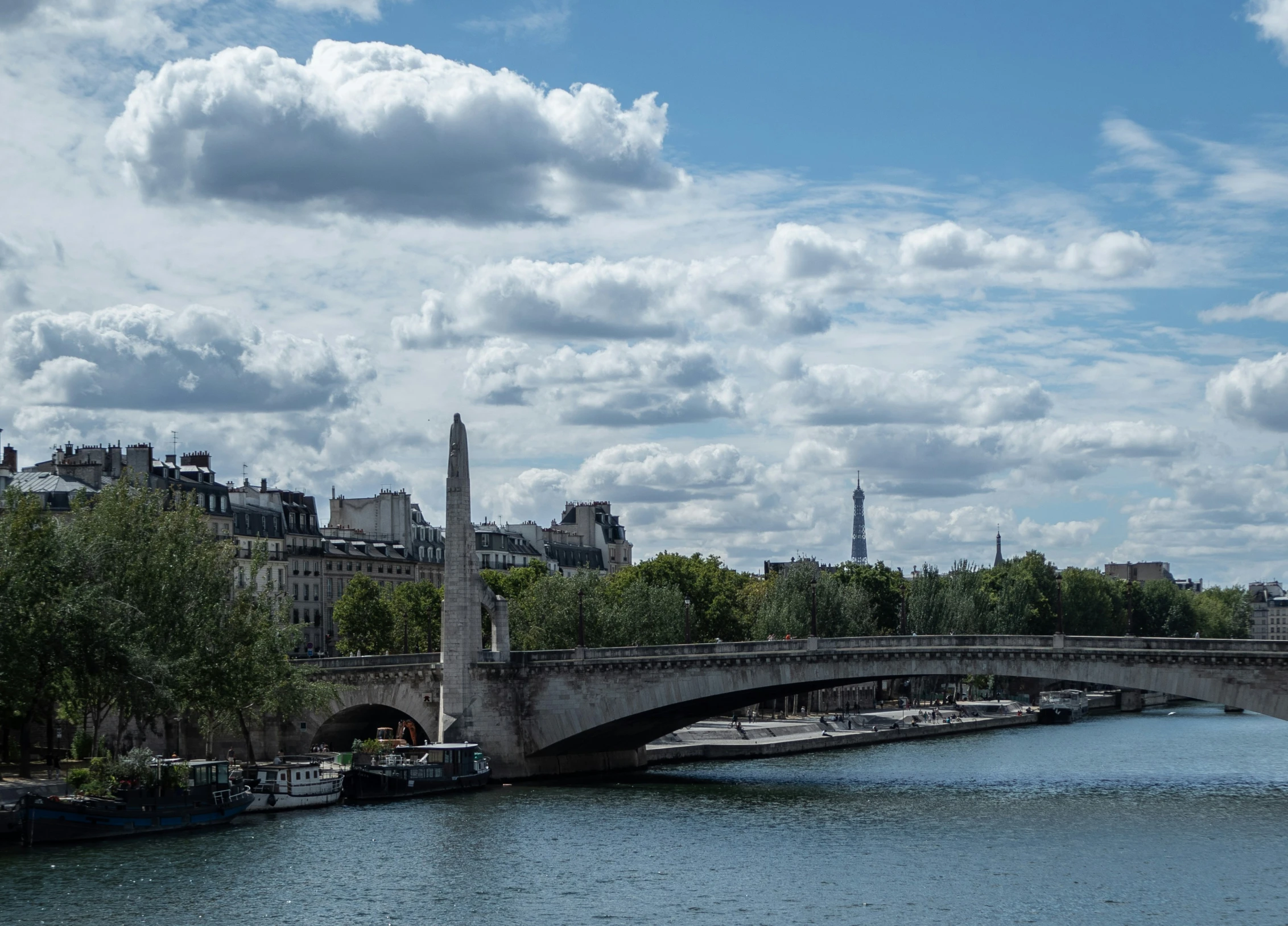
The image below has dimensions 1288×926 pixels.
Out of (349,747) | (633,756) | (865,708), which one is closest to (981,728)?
(865,708)

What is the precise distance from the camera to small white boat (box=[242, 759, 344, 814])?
211 ft

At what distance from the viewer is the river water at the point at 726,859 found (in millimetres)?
45500

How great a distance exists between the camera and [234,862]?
52281mm

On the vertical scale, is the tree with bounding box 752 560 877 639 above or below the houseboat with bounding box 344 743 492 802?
above

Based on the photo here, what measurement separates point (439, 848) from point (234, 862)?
677cm

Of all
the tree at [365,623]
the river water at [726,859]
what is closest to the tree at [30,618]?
the river water at [726,859]

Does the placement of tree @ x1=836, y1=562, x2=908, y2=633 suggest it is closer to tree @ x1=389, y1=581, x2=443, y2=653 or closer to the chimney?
tree @ x1=389, y1=581, x2=443, y2=653

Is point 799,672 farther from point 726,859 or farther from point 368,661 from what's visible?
point 726,859

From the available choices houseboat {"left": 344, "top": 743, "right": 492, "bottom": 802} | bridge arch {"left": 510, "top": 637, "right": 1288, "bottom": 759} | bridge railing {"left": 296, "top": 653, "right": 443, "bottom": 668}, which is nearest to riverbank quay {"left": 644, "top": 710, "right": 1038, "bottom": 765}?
bridge arch {"left": 510, "top": 637, "right": 1288, "bottom": 759}

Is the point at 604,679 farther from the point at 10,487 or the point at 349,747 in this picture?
the point at 10,487

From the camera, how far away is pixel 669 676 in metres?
76.3

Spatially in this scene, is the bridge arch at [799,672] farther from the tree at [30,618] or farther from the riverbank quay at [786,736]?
the tree at [30,618]

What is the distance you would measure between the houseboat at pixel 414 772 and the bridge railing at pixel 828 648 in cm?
574

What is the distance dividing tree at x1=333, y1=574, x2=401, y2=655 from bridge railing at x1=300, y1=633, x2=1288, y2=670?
36.6 meters
